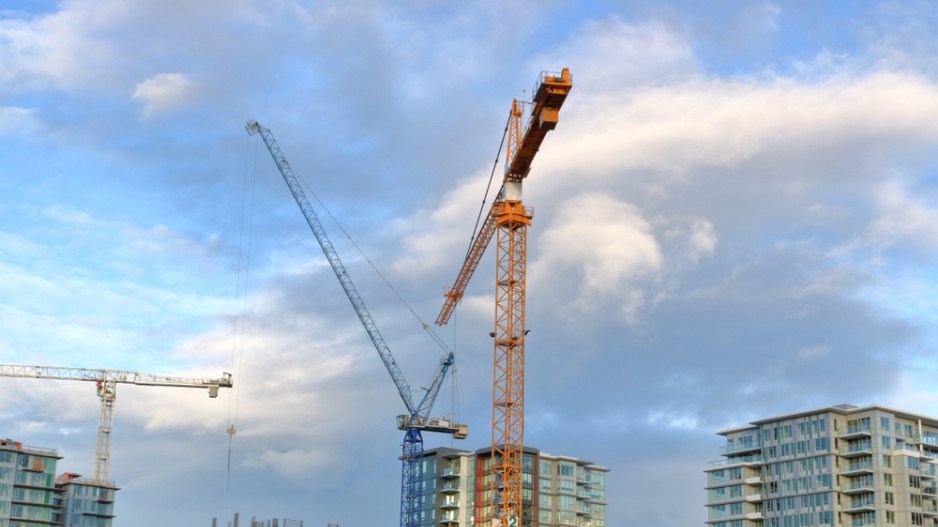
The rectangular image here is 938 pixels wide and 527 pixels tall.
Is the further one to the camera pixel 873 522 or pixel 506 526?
pixel 873 522

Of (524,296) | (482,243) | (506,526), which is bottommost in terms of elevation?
(506,526)

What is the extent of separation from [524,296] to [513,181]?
15.8 m

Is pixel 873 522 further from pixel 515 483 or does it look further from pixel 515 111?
pixel 515 111

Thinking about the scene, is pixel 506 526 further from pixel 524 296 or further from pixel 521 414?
pixel 524 296

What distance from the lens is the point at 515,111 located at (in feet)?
538

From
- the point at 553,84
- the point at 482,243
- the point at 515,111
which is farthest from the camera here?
the point at 482,243

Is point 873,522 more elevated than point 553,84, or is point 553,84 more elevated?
point 553,84

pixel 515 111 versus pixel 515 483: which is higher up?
pixel 515 111

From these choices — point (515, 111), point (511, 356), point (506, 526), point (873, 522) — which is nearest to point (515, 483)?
point (506, 526)

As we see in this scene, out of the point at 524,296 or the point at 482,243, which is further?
the point at 482,243

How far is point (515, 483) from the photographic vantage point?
168 metres

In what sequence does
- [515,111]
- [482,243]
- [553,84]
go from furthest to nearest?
1. [482,243]
2. [515,111]
3. [553,84]

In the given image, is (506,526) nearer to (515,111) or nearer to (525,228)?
(525,228)

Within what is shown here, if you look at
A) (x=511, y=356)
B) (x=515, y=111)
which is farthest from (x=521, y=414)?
(x=515, y=111)
